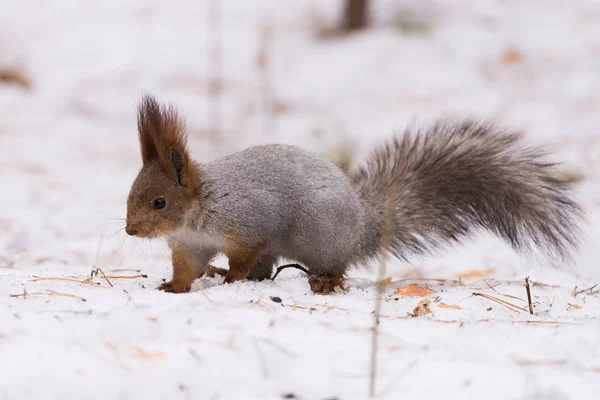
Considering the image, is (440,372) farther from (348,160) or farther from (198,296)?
(348,160)

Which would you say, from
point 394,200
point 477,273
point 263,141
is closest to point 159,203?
point 394,200

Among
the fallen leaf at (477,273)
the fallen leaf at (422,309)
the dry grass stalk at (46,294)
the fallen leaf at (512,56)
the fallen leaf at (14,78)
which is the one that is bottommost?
the fallen leaf at (477,273)

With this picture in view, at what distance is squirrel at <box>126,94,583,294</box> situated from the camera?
2.58 m

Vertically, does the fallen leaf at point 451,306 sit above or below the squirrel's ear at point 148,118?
below

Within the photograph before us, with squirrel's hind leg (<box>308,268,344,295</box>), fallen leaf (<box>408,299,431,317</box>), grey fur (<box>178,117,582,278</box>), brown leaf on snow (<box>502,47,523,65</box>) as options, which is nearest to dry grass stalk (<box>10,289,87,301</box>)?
grey fur (<box>178,117,582,278</box>)

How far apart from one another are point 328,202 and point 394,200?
0.98ft

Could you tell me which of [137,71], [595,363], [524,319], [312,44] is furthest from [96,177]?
[595,363]

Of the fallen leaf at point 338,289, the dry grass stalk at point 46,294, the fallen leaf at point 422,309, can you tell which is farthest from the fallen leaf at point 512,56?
the dry grass stalk at point 46,294

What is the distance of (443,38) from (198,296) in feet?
17.6

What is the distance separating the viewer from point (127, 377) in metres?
1.60

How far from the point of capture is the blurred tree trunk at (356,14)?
6910 mm

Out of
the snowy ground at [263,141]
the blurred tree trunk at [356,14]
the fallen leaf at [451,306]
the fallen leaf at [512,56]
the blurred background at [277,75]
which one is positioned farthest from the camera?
the blurred tree trunk at [356,14]

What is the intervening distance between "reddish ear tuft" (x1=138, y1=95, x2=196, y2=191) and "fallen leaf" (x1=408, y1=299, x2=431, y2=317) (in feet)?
2.92

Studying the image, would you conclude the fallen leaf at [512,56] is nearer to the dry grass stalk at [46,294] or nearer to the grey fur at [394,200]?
the grey fur at [394,200]
